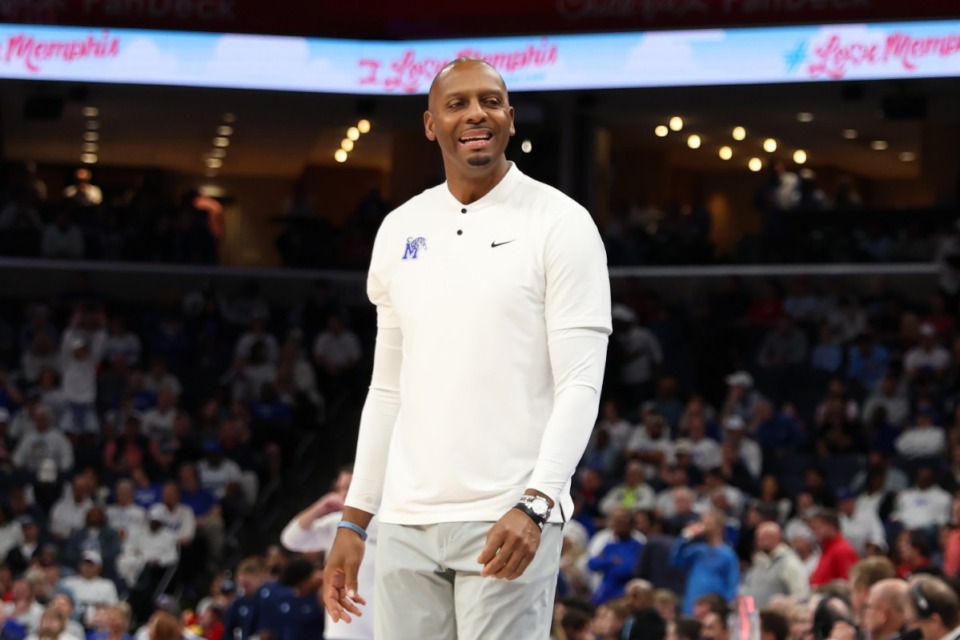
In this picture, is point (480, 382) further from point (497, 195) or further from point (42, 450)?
point (42, 450)

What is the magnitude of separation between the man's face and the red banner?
13.5 metres

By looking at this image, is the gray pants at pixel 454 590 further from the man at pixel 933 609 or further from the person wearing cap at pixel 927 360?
the person wearing cap at pixel 927 360

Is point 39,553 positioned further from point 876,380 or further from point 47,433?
point 876,380

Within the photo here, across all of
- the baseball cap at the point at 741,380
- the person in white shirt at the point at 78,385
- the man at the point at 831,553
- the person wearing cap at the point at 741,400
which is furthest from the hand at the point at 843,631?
the person in white shirt at the point at 78,385

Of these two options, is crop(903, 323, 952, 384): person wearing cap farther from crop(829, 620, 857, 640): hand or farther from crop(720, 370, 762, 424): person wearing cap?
crop(829, 620, 857, 640): hand

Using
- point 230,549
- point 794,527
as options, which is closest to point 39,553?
point 230,549

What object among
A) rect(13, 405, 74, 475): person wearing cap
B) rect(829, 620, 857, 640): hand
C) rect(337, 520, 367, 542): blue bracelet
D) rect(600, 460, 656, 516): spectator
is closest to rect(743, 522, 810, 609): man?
rect(600, 460, 656, 516): spectator

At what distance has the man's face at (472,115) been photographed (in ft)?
10.6

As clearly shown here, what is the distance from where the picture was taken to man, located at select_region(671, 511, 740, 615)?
10492 mm

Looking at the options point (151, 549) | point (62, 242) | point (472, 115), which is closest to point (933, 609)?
point (472, 115)

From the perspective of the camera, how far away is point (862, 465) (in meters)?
14.2

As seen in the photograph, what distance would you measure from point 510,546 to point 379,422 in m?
0.52

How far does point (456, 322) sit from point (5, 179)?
20.1 m

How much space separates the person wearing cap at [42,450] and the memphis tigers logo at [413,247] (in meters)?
13.8
